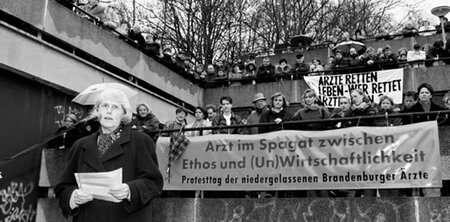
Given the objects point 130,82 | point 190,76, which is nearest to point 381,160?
point 130,82

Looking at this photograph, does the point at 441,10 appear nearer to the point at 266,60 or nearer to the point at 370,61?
the point at 370,61

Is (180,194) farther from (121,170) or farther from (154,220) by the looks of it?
(121,170)

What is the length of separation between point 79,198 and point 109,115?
0.68 m

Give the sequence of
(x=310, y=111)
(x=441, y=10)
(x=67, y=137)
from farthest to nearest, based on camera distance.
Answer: (x=441, y=10) → (x=67, y=137) → (x=310, y=111)

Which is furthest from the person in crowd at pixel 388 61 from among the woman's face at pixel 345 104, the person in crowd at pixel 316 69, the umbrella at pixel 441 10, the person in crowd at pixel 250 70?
the woman's face at pixel 345 104

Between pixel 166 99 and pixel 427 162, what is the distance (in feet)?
34.5

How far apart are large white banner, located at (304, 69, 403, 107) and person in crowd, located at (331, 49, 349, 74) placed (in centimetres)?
20

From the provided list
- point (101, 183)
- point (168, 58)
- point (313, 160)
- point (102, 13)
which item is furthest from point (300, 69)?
point (101, 183)

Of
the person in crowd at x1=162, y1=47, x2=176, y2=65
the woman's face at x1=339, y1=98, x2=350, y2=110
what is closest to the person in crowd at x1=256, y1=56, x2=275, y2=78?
the person in crowd at x1=162, y1=47, x2=176, y2=65

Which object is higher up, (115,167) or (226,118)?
(226,118)

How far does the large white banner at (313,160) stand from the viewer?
6.16m

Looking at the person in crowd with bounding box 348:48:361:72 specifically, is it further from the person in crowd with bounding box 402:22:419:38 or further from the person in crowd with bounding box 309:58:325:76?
the person in crowd with bounding box 402:22:419:38

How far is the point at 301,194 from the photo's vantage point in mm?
7082

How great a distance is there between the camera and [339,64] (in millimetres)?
15336
